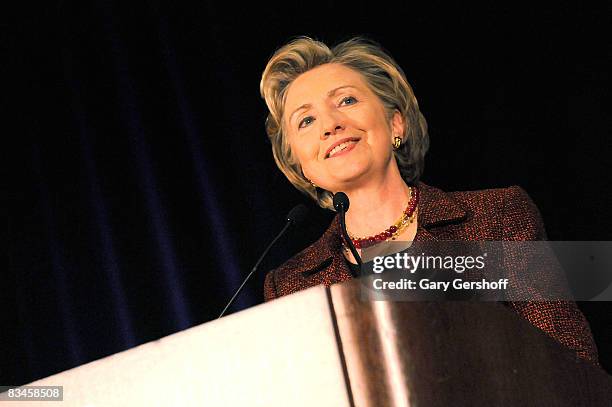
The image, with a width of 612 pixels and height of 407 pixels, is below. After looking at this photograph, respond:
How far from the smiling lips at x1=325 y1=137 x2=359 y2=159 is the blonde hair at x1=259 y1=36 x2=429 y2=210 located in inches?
5.0

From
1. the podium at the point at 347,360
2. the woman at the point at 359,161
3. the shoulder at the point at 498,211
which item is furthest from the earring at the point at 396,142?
the podium at the point at 347,360

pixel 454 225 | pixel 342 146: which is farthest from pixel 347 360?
pixel 342 146

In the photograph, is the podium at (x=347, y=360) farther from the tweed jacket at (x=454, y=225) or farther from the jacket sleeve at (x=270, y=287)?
the jacket sleeve at (x=270, y=287)

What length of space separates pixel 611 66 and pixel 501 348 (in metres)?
1.41

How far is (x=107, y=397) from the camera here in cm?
83

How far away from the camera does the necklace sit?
1908mm

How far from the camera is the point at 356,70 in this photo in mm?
2133

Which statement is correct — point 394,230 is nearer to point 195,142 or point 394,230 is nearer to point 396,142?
point 396,142

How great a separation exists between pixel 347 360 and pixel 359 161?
4.36 ft

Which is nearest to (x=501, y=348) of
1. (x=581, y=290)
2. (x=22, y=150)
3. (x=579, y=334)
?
(x=579, y=334)

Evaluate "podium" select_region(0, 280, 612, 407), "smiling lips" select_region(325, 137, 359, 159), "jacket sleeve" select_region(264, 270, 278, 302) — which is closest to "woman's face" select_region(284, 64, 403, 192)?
"smiling lips" select_region(325, 137, 359, 159)

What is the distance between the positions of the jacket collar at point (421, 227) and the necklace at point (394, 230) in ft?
0.12

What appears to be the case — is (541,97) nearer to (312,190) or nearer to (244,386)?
(312,190)

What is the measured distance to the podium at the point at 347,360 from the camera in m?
0.70
